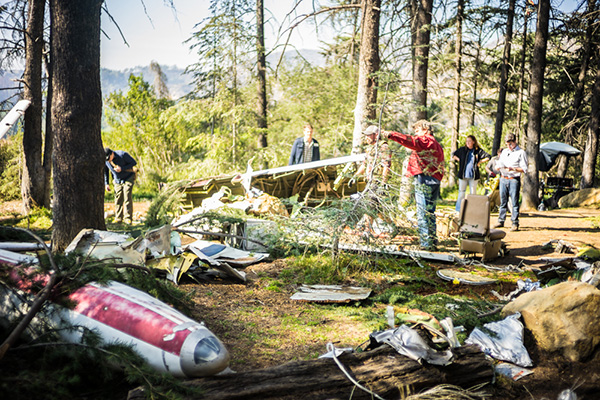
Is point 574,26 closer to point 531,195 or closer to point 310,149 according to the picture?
point 531,195

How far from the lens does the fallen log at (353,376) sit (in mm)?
2906

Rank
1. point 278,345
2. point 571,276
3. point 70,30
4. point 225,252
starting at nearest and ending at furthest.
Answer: point 278,345 → point 571,276 → point 70,30 → point 225,252

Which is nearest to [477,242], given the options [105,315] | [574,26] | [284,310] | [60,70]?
[284,310]

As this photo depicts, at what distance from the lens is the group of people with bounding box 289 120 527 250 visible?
675cm

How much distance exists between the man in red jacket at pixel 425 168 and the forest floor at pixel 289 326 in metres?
0.78

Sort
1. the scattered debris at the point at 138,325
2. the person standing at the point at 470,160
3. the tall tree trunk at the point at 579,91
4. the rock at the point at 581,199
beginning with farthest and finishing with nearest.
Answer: the tall tree trunk at the point at 579,91, the rock at the point at 581,199, the person standing at the point at 470,160, the scattered debris at the point at 138,325

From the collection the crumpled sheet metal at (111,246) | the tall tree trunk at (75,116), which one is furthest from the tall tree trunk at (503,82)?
the crumpled sheet metal at (111,246)

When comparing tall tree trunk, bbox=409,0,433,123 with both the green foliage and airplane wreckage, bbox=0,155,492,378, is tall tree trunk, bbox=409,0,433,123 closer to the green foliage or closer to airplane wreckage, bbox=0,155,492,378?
airplane wreckage, bbox=0,155,492,378

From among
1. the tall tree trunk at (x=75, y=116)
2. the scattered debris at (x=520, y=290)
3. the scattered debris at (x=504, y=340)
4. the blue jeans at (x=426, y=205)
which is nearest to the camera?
the scattered debris at (x=504, y=340)

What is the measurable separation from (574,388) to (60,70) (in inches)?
257

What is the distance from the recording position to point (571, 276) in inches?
217

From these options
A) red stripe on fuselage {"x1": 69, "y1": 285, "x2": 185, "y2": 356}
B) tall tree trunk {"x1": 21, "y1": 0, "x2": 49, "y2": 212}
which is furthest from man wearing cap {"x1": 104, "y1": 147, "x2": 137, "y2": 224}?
red stripe on fuselage {"x1": 69, "y1": 285, "x2": 185, "y2": 356}

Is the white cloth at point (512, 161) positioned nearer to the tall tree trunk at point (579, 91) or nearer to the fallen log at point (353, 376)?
the fallen log at point (353, 376)

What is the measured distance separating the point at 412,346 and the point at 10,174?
18.7 metres
